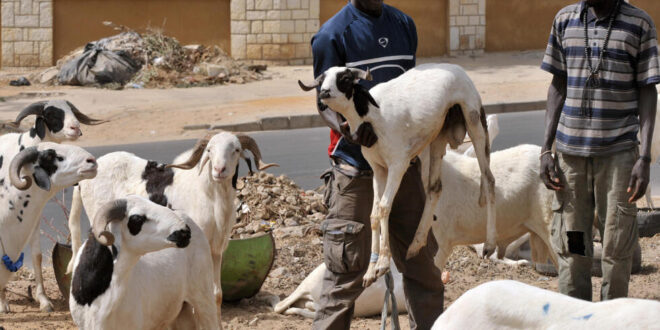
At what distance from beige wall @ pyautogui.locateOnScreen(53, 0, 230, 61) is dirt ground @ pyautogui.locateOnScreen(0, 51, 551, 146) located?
1765 millimetres

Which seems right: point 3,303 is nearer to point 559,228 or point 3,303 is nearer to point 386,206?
point 386,206

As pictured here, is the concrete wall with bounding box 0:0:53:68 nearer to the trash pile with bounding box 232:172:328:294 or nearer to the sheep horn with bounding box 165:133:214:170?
the trash pile with bounding box 232:172:328:294

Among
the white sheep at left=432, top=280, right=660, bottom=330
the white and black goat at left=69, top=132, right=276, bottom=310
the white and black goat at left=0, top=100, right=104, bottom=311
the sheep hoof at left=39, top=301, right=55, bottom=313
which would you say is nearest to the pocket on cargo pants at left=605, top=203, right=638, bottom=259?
the white sheep at left=432, top=280, right=660, bottom=330

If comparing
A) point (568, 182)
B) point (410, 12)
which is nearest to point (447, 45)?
point (410, 12)

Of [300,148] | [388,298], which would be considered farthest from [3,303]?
[300,148]

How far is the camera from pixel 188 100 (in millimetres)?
19344

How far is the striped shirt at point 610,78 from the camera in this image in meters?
5.16

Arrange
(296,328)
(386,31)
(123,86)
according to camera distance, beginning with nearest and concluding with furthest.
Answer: (386,31)
(296,328)
(123,86)

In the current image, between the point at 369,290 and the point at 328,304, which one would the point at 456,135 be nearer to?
the point at 328,304

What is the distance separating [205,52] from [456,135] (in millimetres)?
18754

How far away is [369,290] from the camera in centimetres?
704

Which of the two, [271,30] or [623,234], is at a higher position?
[271,30]

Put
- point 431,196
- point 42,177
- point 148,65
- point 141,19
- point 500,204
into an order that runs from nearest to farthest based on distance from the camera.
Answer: point 431,196 → point 42,177 → point 500,204 → point 148,65 → point 141,19

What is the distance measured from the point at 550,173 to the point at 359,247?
3.97 feet
